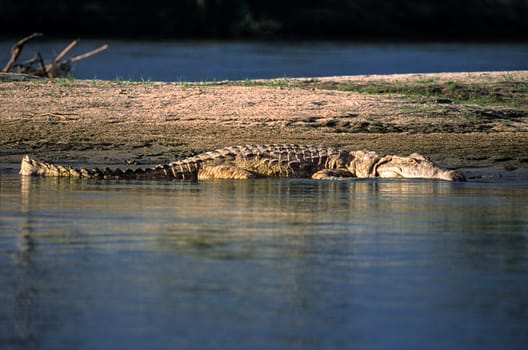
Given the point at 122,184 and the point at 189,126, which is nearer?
the point at 122,184

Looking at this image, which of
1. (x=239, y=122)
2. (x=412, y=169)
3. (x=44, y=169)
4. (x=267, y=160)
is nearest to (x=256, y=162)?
(x=267, y=160)

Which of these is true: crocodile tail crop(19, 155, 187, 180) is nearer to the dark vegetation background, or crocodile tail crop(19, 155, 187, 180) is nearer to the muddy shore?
the muddy shore

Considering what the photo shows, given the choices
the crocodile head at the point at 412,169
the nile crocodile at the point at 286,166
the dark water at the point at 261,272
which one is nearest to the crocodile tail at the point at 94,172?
the nile crocodile at the point at 286,166

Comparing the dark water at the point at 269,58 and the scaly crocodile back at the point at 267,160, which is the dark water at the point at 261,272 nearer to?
the scaly crocodile back at the point at 267,160

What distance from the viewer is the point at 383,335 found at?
5.88 metres

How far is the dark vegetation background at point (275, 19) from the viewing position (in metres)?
51.2

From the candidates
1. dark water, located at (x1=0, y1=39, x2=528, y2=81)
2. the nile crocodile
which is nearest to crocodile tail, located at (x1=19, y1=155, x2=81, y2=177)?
the nile crocodile

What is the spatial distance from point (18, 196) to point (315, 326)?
5541 millimetres

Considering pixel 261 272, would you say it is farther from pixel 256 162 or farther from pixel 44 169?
pixel 256 162

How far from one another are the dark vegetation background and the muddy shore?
33.9 metres

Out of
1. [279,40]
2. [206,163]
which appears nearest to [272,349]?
[206,163]

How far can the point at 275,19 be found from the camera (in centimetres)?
5572

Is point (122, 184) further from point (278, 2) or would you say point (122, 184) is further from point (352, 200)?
point (278, 2)

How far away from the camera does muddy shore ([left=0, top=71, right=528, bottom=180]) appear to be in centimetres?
1481
